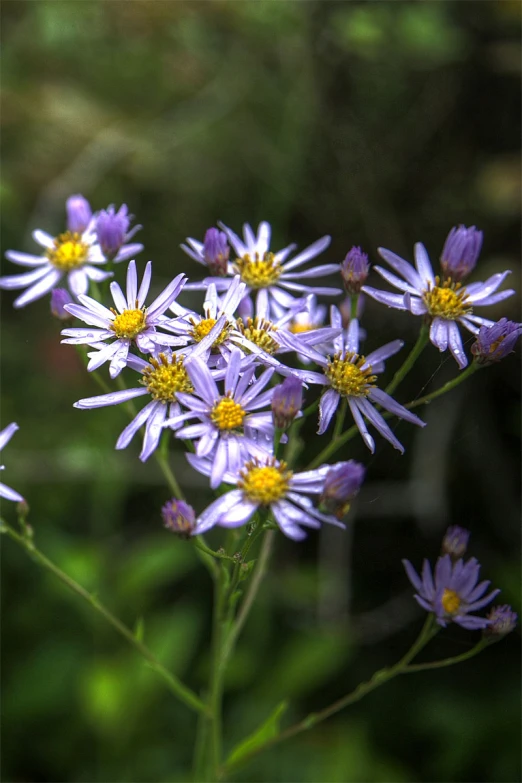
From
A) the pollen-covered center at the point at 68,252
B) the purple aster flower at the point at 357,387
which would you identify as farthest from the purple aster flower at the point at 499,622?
the pollen-covered center at the point at 68,252

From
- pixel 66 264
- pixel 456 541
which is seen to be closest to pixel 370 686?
pixel 456 541

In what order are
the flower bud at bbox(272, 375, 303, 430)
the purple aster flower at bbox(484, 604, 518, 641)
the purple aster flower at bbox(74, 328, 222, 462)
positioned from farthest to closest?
1. the purple aster flower at bbox(484, 604, 518, 641)
2. the purple aster flower at bbox(74, 328, 222, 462)
3. the flower bud at bbox(272, 375, 303, 430)

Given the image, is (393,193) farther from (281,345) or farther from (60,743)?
(60,743)

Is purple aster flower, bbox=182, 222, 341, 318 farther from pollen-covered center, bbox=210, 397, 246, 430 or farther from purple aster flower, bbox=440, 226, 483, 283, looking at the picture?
pollen-covered center, bbox=210, 397, 246, 430

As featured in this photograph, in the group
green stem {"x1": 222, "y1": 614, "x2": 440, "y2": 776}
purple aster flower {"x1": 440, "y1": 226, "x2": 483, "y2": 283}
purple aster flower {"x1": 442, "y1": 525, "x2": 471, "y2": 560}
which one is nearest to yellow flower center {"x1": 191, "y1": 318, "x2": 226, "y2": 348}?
purple aster flower {"x1": 440, "y1": 226, "x2": 483, "y2": 283}

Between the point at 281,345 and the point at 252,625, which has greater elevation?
the point at 281,345

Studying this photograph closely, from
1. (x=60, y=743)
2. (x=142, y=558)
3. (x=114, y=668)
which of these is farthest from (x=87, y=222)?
(x=60, y=743)
